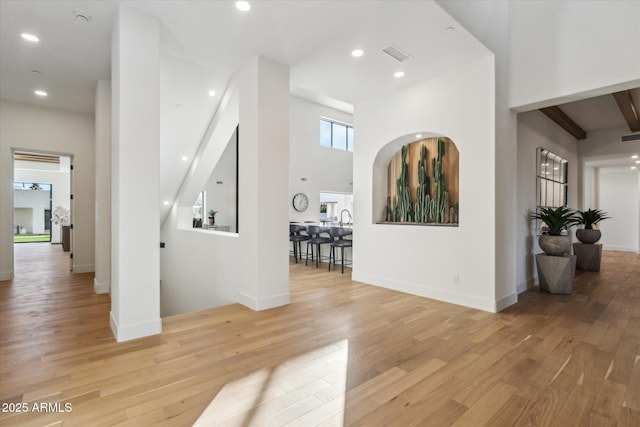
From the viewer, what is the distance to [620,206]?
32.8 ft

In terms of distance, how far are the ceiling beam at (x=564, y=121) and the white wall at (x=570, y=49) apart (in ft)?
6.65

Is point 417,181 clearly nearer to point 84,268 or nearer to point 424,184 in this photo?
point 424,184

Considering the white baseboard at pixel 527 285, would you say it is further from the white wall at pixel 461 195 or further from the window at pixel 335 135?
the window at pixel 335 135

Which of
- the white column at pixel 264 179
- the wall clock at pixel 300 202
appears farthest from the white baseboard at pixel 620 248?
the white column at pixel 264 179

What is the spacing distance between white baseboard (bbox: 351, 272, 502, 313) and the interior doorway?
33.4 feet

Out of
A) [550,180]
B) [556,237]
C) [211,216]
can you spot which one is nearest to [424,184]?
[556,237]

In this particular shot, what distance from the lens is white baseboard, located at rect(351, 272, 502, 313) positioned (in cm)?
384

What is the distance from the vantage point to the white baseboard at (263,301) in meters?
3.76

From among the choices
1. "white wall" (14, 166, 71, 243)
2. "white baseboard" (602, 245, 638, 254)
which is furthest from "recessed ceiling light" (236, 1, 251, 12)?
"white wall" (14, 166, 71, 243)

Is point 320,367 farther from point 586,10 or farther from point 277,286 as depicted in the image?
point 586,10

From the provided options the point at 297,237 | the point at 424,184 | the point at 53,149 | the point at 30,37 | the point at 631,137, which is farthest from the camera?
the point at 297,237

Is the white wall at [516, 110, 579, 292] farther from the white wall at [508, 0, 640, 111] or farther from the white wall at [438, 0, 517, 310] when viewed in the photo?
the white wall at [508, 0, 640, 111]

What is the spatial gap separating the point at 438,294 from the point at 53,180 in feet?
51.2

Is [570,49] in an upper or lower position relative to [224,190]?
upper
